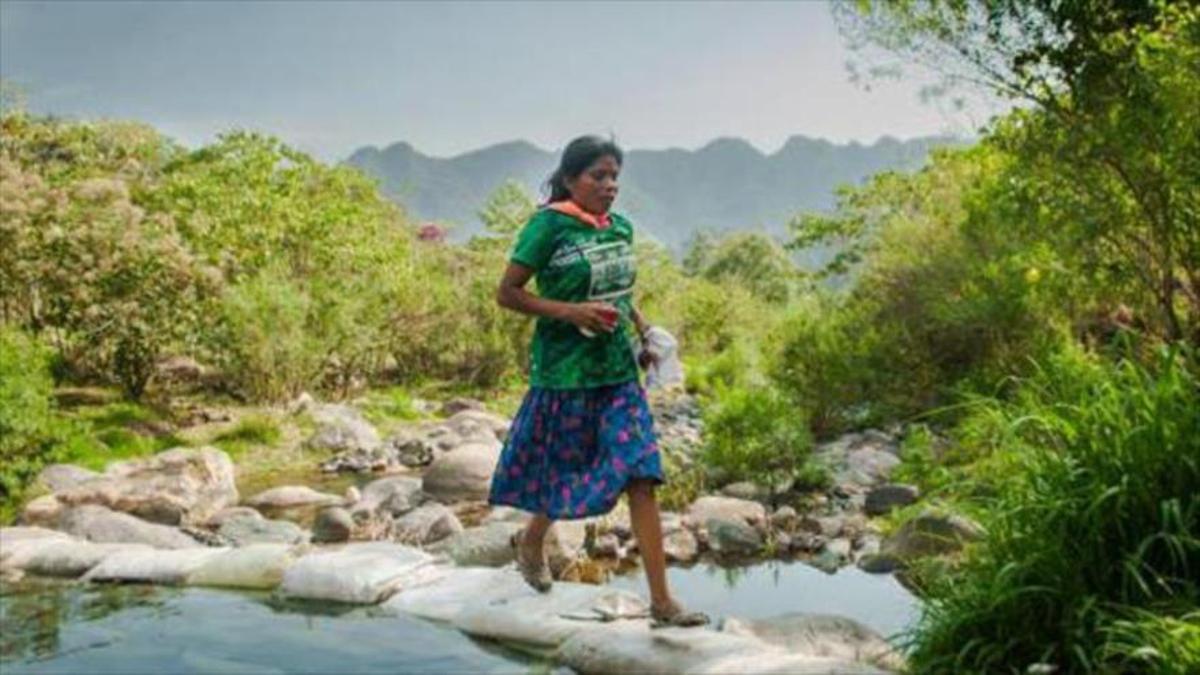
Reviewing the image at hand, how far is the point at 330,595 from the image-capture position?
6121 mm

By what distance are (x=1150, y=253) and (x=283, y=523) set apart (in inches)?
285

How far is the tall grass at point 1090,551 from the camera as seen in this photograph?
3.83 m

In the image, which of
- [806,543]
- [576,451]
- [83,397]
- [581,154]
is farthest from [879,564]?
[83,397]

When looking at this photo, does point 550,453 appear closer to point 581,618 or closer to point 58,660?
point 581,618

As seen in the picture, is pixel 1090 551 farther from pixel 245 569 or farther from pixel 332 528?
pixel 332 528

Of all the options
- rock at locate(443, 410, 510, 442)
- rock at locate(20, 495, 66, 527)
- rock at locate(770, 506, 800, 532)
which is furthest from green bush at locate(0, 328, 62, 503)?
rock at locate(770, 506, 800, 532)

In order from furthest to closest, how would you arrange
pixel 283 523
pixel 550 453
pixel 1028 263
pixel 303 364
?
pixel 303 364 → pixel 1028 263 → pixel 283 523 → pixel 550 453

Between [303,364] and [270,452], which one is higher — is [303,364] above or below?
above

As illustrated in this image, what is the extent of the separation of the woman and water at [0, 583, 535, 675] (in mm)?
715

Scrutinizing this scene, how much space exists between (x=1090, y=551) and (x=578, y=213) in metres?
2.14

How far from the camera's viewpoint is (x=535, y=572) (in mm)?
5410

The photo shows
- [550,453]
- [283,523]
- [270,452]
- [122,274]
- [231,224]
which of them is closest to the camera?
[550,453]

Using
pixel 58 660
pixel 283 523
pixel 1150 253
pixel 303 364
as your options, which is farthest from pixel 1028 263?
pixel 303 364

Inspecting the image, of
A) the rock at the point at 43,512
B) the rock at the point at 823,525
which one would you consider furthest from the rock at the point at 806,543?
the rock at the point at 43,512
